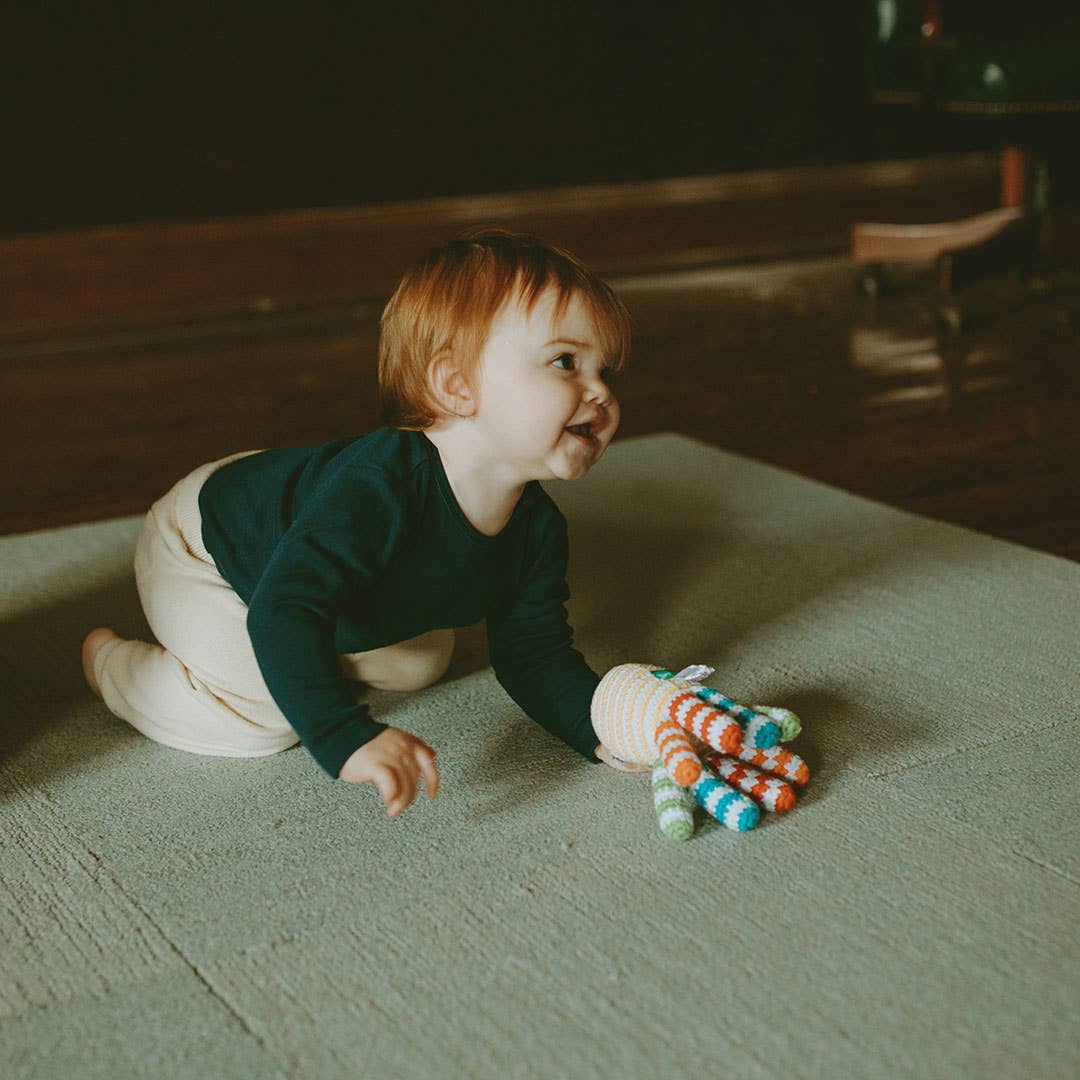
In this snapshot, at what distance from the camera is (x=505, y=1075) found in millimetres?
615

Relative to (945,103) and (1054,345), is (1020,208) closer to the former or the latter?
(945,103)

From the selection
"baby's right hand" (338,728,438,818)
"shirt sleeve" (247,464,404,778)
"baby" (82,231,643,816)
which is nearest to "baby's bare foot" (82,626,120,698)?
"baby" (82,231,643,816)

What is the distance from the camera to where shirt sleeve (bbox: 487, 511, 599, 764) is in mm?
966

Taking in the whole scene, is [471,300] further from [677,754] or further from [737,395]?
[737,395]

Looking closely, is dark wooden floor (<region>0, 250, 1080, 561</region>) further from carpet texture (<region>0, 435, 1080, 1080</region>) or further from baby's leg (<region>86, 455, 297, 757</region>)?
baby's leg (<region>86, 455, 297, 757</region>)

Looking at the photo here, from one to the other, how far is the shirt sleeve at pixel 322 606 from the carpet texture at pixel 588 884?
8 centimetres

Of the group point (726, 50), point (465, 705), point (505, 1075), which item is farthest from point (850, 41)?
point (505, 1075)

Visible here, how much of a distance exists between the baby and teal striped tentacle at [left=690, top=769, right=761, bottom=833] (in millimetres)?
90

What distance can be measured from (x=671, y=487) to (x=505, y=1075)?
1020 millimetres

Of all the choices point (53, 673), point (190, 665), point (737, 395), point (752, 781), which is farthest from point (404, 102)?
point (752, 781)

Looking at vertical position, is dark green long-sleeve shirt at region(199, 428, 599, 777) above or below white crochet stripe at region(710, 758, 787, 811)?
above

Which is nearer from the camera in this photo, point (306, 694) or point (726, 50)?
point (306, 694)

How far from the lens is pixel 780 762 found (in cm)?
86

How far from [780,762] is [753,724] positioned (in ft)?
Result: 0.11
